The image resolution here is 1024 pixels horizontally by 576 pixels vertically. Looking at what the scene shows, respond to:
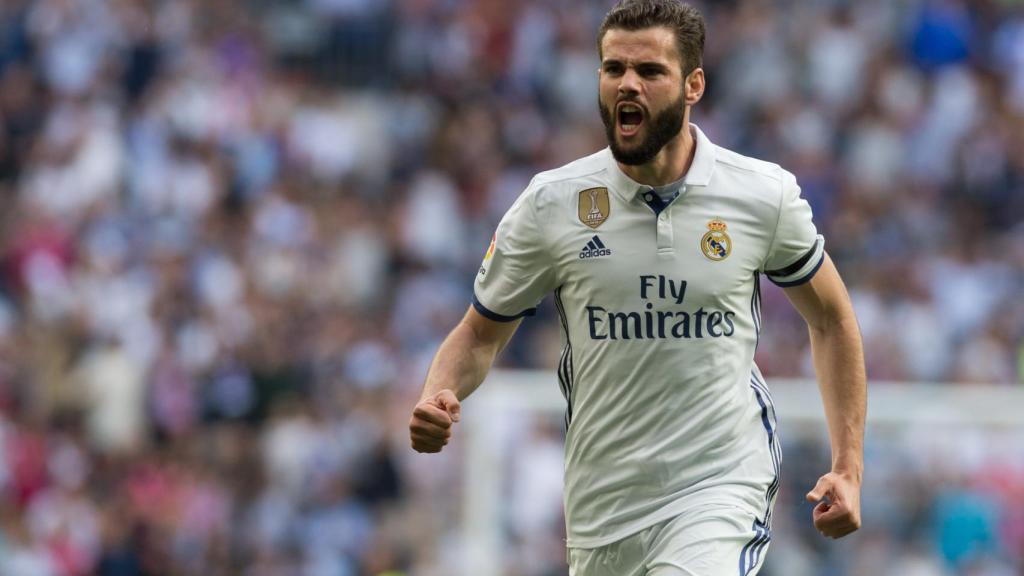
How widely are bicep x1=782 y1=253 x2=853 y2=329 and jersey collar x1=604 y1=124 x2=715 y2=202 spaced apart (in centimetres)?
48

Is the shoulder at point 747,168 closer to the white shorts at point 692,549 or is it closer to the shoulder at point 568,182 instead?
the shoulder at point 568,182

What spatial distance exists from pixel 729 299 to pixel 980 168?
11489mm

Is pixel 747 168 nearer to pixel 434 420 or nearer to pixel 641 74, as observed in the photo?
pixel 641 74

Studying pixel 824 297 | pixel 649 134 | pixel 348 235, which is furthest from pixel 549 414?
pixel 649 134

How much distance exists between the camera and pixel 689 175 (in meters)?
5.95

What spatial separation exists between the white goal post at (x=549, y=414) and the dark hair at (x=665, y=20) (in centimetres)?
639

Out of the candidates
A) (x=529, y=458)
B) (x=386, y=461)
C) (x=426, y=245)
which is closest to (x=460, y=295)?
(x=426, y=245)

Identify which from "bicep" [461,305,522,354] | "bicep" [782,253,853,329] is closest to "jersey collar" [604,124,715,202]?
"bicep" [782,253,853,329]

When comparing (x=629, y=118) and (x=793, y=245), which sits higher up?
(x=629, y=118)

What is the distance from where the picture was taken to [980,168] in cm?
1683

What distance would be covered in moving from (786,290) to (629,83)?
36.7 inches

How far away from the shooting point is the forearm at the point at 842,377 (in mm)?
6066

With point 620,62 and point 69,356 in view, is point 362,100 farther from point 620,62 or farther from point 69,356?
point 620,62

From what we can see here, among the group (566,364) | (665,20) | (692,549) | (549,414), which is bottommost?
(549,414)
